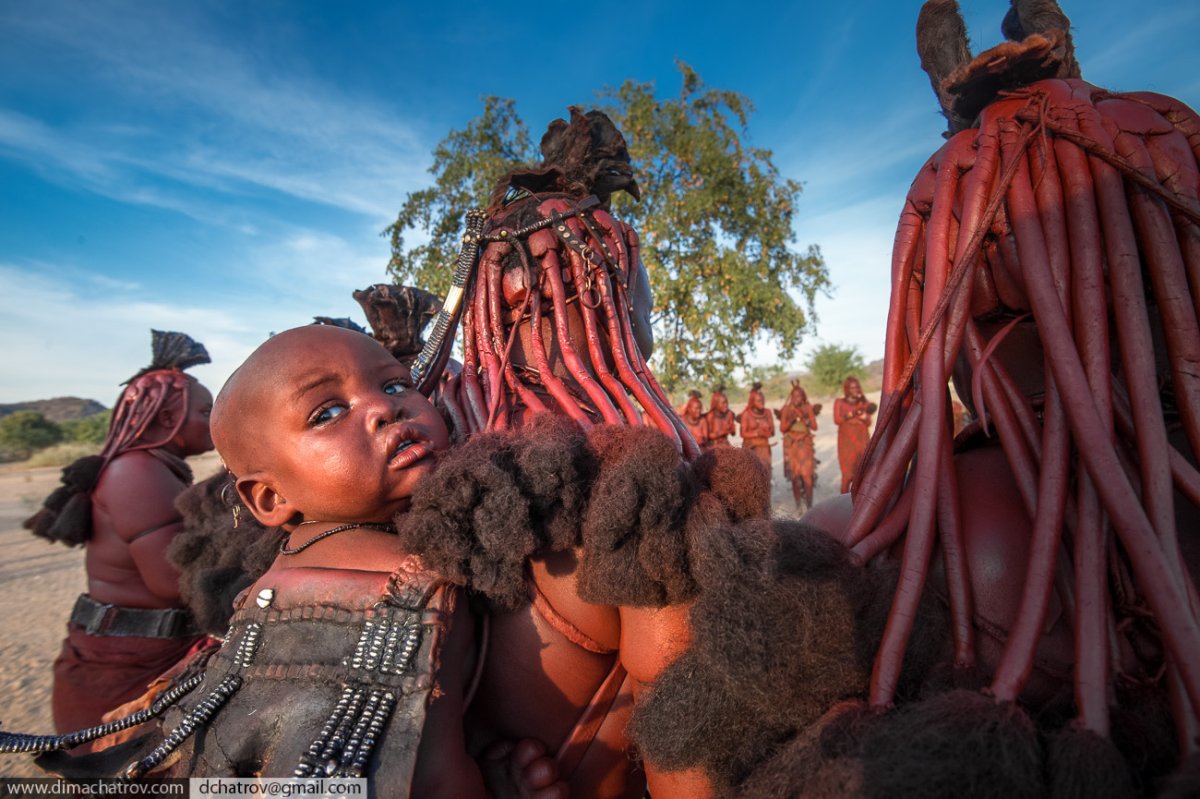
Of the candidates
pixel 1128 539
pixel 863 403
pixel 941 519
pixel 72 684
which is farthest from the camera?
pixel 863 403

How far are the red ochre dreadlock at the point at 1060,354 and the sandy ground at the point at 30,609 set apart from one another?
0.40m

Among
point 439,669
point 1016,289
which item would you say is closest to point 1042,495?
point 1016,289

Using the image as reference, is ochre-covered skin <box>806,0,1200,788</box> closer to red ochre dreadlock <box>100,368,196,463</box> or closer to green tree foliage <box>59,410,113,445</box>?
red ochre dreadlock <box>100,368,196,463</box>

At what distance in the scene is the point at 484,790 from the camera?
1.20m

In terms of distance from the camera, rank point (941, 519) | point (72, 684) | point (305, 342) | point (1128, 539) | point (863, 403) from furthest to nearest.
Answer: point (863, 403), point (72, 684), point (305, 342), point (941, 519), point (1128, 539)

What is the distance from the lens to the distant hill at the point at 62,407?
2056 inches

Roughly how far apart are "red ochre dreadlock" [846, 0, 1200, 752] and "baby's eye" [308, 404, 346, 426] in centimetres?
111

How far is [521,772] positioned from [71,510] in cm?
345

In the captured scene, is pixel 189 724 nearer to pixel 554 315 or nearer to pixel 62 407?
pixel 554 315

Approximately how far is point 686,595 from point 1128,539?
26.6 inches

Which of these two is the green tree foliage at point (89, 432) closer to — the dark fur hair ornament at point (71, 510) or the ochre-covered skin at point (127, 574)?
the dark fur hair ornament at point (71, 510)

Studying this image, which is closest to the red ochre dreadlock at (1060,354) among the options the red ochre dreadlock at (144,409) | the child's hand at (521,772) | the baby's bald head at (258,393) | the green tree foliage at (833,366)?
the child's hand at (521,772)

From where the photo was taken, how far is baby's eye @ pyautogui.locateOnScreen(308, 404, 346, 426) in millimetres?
1351

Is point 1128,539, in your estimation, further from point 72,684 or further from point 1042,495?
point 72,684
